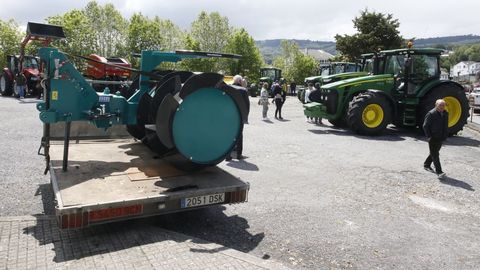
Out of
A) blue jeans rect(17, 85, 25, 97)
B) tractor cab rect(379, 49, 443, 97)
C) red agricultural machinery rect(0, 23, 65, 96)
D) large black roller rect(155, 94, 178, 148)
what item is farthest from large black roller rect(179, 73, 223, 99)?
blue jeans rect(17, 85, 25, 97)

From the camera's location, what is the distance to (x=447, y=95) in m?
13.1

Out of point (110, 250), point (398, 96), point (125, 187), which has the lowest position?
point (110, 250)

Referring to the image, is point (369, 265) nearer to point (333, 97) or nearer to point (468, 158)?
point (468, 158)

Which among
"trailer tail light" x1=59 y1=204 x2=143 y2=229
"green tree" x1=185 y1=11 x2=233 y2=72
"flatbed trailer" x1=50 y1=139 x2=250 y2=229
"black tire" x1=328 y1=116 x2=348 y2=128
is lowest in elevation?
"trailer tail light" x1=59 y1=204 x2=143 y2=229

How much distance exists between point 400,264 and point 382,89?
32.4ft

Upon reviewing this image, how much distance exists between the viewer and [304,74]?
53750mm

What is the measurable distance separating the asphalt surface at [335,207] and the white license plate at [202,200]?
456 mm

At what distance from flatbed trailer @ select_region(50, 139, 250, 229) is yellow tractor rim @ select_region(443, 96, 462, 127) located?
33.7 feet

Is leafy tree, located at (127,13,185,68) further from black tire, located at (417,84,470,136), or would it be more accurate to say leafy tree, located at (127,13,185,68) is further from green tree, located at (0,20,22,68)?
black tire, located at (417,84,470,136)

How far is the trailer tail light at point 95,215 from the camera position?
391 cm

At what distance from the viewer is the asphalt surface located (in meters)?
4.71

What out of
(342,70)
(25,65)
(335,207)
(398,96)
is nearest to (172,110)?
(335,207)

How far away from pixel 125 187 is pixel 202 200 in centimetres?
86

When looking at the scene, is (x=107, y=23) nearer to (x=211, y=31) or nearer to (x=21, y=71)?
(x=211, y=31)
